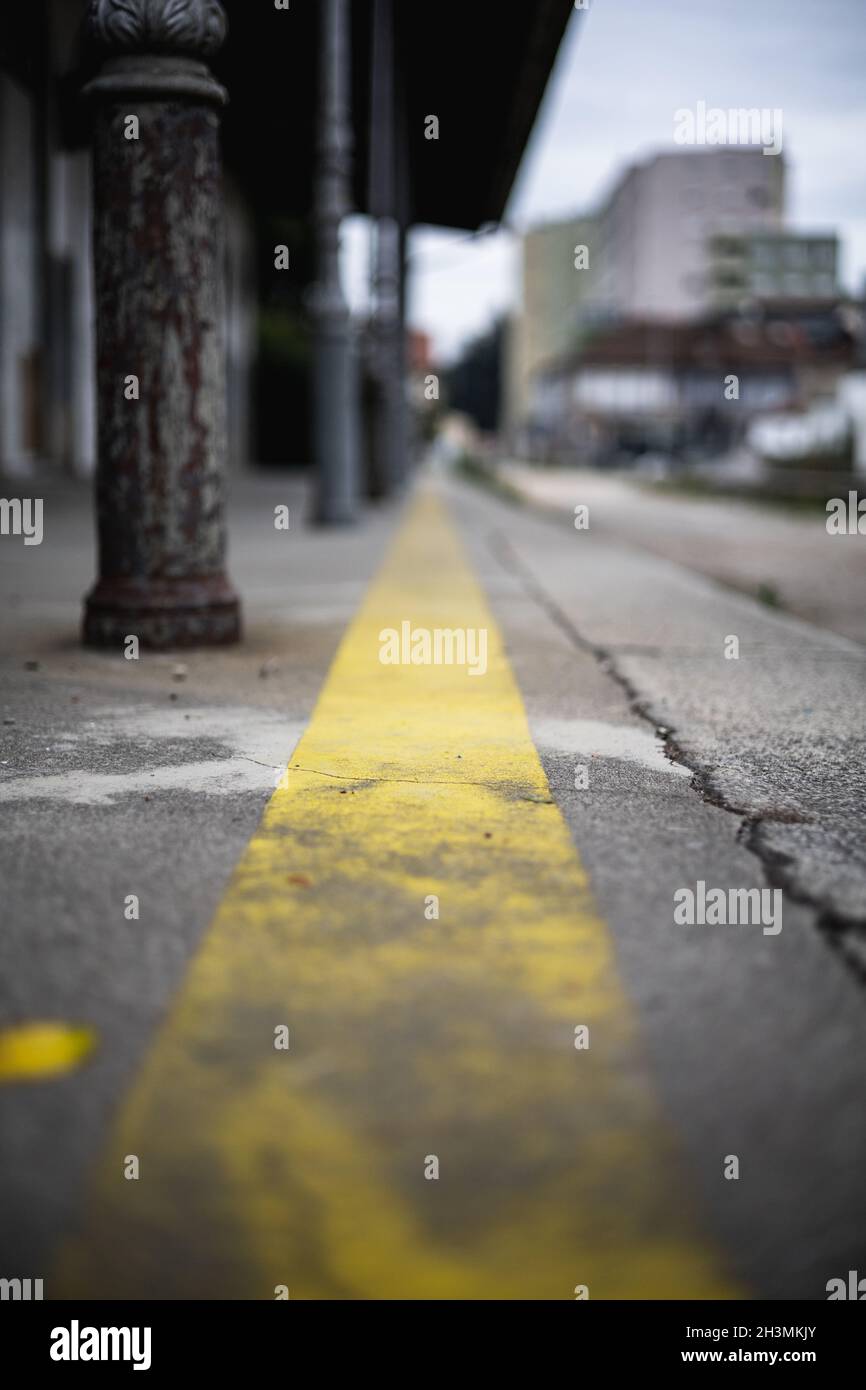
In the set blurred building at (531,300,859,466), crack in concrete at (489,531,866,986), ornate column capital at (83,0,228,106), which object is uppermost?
blurred building at (531,300,859,466)

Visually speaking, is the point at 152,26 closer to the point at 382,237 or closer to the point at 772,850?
the point at 772,850

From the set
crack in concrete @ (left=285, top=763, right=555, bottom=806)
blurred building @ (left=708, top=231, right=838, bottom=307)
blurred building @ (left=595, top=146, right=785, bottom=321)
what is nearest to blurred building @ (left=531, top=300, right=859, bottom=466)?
blurred building @ (left=595, top=146, right=785, bottom=321)

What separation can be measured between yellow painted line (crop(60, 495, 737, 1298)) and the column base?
2243 mm

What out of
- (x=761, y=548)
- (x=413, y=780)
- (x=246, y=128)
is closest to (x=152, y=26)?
(x=413, y=780)

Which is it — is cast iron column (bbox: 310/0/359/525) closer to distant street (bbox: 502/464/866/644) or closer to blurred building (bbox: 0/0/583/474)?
blurred building (bbox: 0/0/583/474)

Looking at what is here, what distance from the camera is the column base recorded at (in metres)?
4.35

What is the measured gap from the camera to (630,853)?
2.20 m

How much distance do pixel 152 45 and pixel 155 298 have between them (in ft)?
2.63

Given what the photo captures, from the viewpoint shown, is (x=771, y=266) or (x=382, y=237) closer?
(x=382, y=237)

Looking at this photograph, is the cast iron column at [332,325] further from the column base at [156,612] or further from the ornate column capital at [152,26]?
the column base at [156,612]

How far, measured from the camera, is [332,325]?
1217 cm

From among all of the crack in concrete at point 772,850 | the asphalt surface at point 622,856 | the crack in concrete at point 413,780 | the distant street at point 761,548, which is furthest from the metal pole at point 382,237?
the crack in concrete at point 413,780

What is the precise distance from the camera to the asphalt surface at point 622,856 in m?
1.27

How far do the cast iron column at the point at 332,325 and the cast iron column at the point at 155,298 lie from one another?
297 inches
